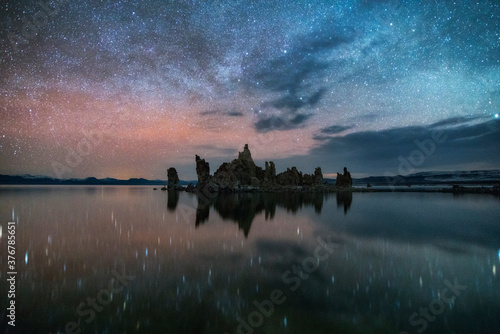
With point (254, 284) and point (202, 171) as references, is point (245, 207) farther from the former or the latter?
point (202, 171)

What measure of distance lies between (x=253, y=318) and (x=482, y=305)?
319 inches

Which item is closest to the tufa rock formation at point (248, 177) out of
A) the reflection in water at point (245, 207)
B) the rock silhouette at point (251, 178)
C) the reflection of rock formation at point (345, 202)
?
Answer: the rock silhouette at point (251, 178)

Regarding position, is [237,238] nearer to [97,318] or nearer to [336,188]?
[97,318]

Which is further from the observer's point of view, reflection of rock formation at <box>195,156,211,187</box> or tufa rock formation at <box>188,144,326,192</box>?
reflection of rock formation at <box>195,156,211,187</box>

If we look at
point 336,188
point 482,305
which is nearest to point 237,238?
point 482,305

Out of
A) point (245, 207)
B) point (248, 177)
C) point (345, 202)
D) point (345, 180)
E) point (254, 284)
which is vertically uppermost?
point (248, 177)

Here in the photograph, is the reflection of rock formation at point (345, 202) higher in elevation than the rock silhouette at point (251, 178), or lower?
lower

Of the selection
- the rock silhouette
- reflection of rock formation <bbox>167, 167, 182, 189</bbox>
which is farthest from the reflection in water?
reflection of rock formation <bbox>167, 167, 182, 189</bbox>

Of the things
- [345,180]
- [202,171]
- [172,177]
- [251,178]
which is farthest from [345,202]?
[172,177]

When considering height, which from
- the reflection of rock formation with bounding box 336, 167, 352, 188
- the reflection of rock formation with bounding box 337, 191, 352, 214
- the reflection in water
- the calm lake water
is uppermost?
the reflection of rock formation with bounding box 336, 167, 352, 188

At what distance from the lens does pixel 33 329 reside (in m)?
6.29

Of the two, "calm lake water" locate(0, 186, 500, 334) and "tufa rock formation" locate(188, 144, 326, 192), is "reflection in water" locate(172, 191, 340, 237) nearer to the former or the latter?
"calm lake water" locate(0, 186, 500, 334)

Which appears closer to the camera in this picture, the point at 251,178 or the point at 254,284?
the point at 254,284

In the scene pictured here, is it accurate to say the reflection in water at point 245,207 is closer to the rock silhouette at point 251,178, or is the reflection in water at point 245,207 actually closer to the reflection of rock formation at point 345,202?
the reflection of rock formation at point 345,202
